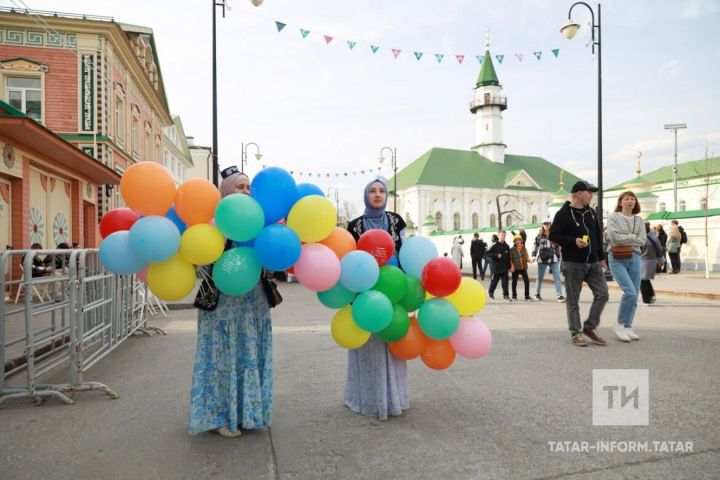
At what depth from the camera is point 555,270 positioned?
11594 mm

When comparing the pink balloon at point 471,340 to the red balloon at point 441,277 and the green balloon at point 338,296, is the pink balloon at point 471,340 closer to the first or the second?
the red balloon at point 441,277

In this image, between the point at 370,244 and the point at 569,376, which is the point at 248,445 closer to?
the point at 370,244

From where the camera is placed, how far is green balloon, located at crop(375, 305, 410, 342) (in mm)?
3506

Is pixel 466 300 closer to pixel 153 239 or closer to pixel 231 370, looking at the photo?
pixel 231 370

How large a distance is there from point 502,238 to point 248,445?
33.7ft

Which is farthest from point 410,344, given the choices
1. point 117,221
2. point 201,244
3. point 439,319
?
point 117,221

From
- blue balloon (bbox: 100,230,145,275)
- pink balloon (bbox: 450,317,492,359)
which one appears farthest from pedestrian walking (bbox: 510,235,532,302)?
blue balloon (bbox: 100,230,145,275)

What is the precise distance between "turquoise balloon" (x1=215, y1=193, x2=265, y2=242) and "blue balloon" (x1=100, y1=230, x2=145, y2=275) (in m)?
0.63

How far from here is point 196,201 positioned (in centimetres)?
312

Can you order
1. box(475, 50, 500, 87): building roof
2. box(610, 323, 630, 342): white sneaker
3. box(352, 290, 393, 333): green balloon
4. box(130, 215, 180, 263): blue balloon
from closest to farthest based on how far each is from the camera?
box(130, 215, 180, 263): blue balloon
box(352, 290, 393, 333): green balloon
box(610, 323, 630, 342): white sneaker
box(475, 50, 500, 87): building roof

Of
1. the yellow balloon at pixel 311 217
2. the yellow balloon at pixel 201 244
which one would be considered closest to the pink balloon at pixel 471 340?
the yellow balloon at pixel 311 217

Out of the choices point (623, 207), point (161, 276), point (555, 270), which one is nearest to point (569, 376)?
point (623, 207)

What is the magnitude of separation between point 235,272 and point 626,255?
556cm

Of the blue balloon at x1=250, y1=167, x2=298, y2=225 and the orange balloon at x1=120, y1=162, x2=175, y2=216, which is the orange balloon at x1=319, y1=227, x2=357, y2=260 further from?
the orange balloon at x1=120, y1=162, x2=175, y2=216
